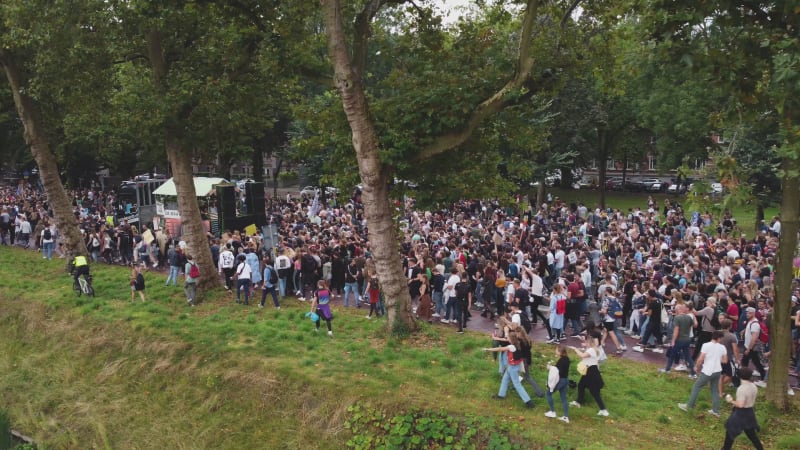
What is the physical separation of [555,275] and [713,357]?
8.49 m

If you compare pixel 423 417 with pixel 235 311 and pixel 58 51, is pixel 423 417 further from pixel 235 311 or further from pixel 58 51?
pixel 58 51

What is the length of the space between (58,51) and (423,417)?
42.5ft

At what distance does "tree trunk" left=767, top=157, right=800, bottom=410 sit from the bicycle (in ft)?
54.1

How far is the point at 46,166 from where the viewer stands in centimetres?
2019

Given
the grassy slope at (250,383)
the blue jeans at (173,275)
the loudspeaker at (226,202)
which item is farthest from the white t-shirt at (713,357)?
the loudspeaker at (226,202)

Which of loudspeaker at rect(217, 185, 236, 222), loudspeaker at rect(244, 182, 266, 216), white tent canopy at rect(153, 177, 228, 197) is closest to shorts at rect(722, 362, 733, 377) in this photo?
loudspeaker at rect(217, 185, 236, 222)

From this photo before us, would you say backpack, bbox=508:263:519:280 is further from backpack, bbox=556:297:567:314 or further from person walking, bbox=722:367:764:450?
person walking, bbox=722:367:764:450

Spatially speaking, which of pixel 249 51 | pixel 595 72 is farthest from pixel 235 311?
pixel 595 72

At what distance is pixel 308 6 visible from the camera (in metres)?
12.9

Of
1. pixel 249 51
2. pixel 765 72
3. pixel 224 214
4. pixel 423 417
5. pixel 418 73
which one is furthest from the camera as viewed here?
pixel 224 214

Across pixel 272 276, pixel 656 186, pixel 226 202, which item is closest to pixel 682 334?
pixel 272 276

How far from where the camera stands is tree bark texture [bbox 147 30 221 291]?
15914 millimetres

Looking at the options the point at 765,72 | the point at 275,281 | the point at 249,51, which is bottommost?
the point at 275,281

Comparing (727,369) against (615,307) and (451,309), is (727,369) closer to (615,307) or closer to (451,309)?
(615,307)
